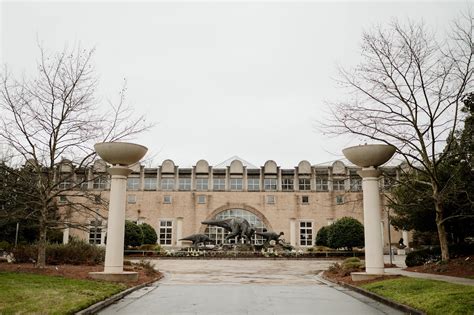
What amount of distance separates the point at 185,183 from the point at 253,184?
710 centimetres

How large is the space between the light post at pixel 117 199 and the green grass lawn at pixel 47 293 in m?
1.64

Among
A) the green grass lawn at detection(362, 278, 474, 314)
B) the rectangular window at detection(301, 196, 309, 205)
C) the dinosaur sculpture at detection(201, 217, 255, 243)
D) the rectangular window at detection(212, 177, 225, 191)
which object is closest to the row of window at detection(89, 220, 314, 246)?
the rectangular window at detection(301, 196, 309, 205)

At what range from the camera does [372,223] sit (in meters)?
14.1

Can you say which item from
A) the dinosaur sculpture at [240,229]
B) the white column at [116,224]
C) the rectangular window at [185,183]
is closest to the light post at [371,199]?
the white column at [116,224]

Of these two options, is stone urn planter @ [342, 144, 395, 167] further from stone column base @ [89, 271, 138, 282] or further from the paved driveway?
stone column base @ [89, 271, 138, 282]

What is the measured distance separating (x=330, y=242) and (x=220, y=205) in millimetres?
13931

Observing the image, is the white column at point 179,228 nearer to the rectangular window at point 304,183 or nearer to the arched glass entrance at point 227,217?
the arched glass entrance at point 227,217

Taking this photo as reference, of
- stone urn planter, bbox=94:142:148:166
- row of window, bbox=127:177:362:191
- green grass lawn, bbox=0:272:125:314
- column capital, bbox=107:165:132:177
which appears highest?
row of window, bbox=127:177:362:191

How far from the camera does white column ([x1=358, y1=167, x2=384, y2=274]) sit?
45.7ft

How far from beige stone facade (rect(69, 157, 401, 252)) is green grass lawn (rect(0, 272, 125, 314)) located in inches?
1376

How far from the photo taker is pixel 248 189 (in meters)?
48.4

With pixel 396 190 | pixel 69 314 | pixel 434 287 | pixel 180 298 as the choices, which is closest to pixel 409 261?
pixel 396 190

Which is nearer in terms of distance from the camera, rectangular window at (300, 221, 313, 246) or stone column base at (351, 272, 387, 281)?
stone column base at (351, 272, 387, 281)

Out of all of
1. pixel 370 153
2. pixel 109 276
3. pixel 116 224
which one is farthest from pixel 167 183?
pixel 370 153
